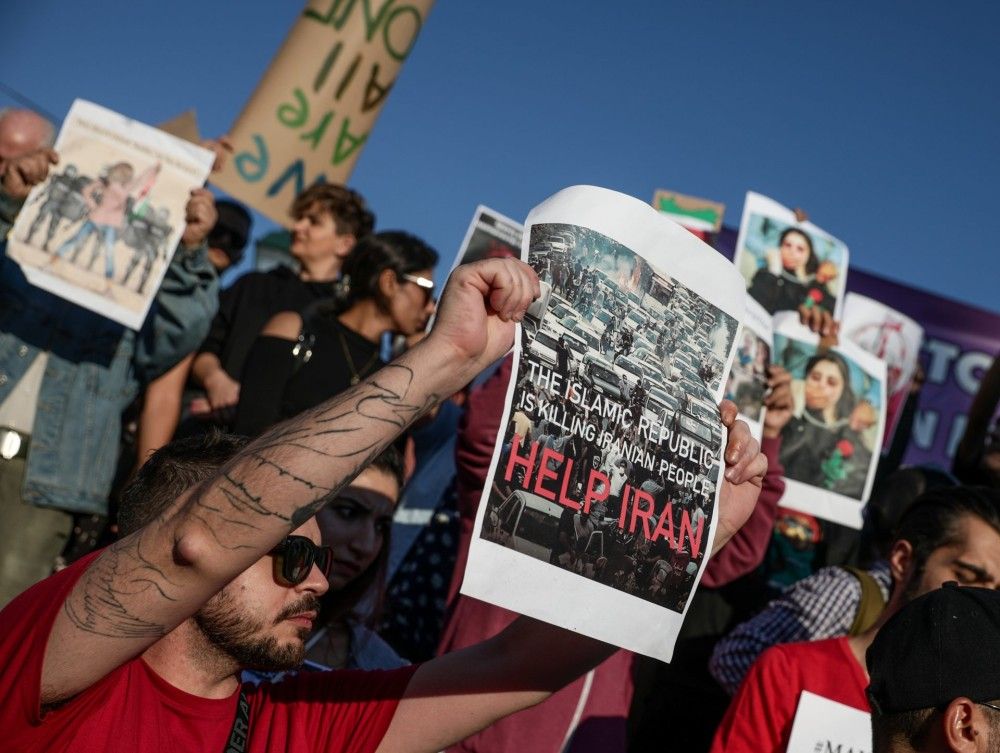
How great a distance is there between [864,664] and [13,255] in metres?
2.63

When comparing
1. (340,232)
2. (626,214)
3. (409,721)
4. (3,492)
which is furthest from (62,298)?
(626,214)

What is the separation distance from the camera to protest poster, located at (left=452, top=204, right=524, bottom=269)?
3.89 m

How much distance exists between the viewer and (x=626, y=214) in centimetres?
188

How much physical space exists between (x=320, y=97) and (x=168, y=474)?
3.46 meters

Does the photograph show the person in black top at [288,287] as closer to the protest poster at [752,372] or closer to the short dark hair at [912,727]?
the protest poster at [752,372]

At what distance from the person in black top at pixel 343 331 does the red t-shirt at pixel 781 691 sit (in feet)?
5.42

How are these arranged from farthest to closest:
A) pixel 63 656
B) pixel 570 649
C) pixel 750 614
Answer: pixel 750 614 → pixel 570 649 → pixel 63 656

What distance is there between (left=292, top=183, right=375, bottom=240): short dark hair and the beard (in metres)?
2.81

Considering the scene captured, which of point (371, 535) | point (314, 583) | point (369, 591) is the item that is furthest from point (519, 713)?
point (314, 583)

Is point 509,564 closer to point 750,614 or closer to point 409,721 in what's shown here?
point 409,721

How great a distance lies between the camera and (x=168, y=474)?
197 cm

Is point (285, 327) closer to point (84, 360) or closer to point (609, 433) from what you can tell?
point (84, 360)

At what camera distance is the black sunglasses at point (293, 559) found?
197 centimetres

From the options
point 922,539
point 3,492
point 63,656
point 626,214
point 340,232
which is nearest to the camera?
point 63,656
